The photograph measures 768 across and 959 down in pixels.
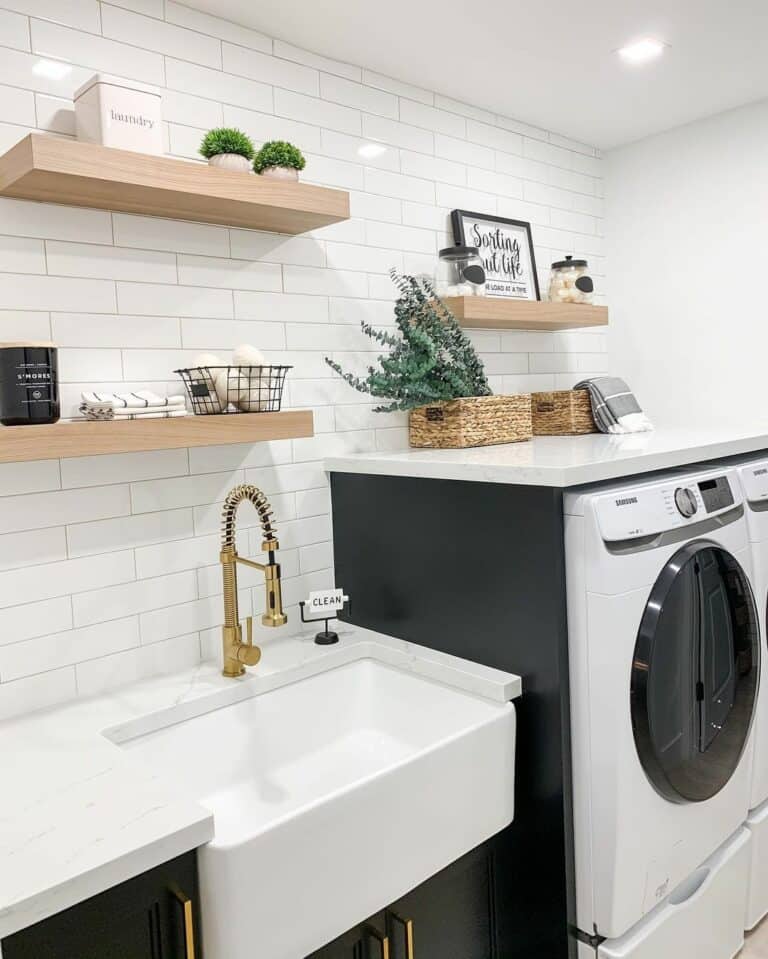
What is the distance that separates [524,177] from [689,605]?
172 cm

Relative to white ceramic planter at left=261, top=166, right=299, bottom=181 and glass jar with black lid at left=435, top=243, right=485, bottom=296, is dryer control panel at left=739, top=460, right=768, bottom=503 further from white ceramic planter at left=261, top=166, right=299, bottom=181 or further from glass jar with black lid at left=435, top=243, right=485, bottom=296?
white ceramic planter at left=261, top=166, right=299, bottom=181

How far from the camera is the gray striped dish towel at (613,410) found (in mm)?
2461

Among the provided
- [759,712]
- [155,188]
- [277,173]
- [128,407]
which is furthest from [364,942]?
[277,173]

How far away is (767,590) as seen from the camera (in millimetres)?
2078

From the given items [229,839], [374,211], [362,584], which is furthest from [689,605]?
[374,211]

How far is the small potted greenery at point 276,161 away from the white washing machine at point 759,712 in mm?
1325

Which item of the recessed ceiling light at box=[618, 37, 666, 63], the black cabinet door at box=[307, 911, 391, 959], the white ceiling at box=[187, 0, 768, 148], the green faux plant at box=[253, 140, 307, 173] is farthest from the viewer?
the recessed ceiling light at box=[618, 37, 666, 63]

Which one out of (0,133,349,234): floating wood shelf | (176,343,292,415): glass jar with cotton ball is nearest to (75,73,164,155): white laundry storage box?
(0,133,349,234): floating wood shelf

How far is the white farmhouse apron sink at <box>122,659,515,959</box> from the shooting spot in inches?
47.0

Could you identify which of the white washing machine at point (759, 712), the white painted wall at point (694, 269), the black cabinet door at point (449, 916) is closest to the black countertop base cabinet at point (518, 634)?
the black cabinet door at point (449, 916)

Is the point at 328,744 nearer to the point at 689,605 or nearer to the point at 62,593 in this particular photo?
the point at 62,593

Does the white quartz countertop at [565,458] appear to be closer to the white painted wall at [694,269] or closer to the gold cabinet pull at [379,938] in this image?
the white painted wall at [694,269]

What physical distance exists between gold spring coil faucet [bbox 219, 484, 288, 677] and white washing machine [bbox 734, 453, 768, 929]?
3.92 feet

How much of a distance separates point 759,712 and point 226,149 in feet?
6.26
